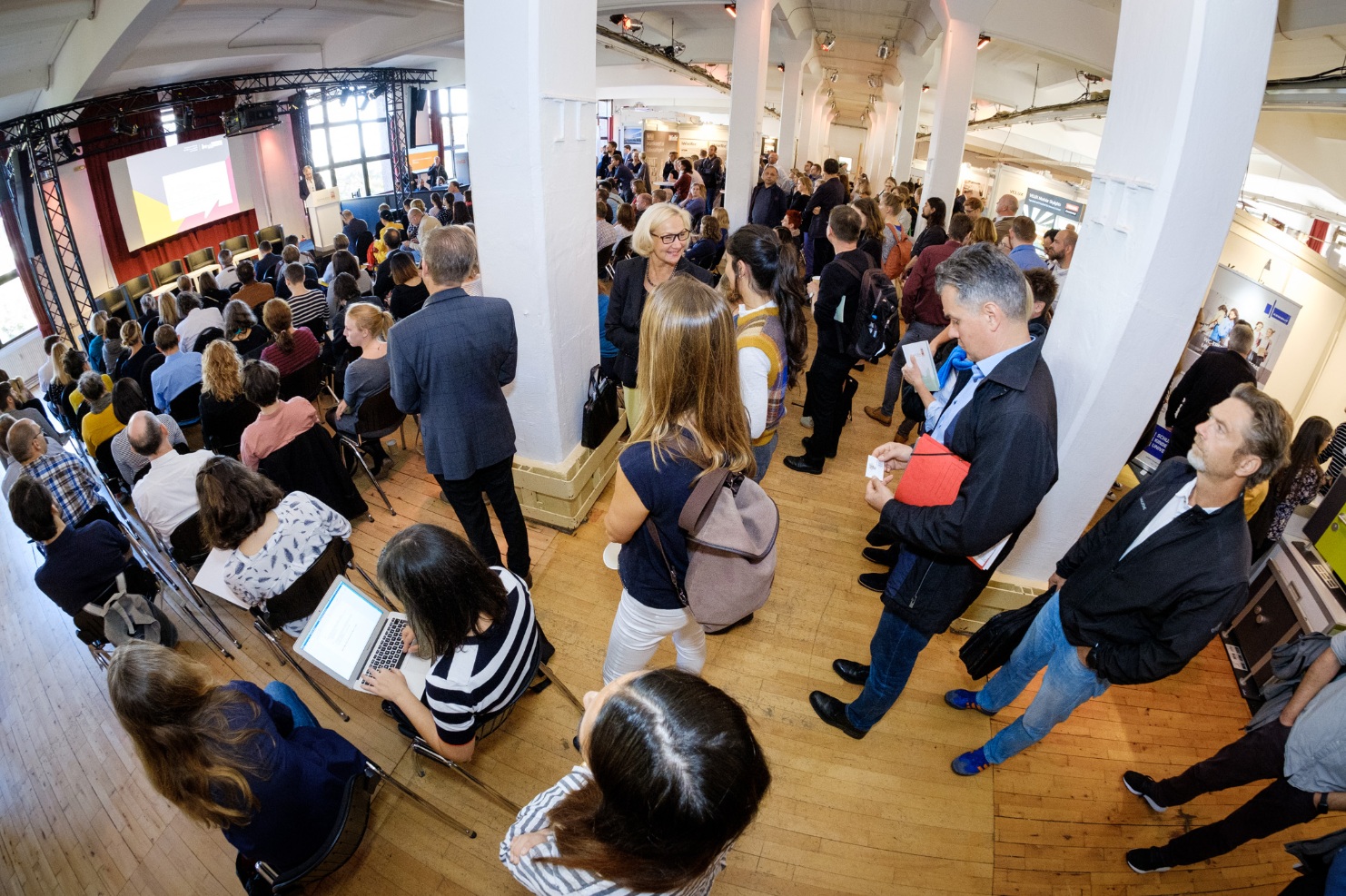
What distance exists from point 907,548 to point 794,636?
0.99 metres

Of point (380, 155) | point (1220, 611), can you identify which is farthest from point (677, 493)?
point (380, 155)

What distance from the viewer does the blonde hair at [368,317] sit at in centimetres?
351

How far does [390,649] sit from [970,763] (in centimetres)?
213

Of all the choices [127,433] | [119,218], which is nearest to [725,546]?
[127,433]

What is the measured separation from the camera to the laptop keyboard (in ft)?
6.53

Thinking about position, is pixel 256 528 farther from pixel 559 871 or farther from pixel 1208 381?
pixel 1208 381

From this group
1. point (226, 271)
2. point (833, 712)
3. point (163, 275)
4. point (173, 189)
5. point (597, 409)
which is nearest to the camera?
point (833, 712)

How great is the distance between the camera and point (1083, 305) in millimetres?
2377

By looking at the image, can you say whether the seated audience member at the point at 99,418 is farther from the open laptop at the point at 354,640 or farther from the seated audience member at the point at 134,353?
the open laptop at the point at 354,640

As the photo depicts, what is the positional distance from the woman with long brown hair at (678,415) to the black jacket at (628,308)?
1.50 meters

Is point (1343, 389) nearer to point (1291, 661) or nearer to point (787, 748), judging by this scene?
point (1291, 661)

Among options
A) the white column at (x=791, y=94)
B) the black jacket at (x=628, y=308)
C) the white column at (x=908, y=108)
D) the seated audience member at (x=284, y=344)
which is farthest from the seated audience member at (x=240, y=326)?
the white column at (x=908, y=108)

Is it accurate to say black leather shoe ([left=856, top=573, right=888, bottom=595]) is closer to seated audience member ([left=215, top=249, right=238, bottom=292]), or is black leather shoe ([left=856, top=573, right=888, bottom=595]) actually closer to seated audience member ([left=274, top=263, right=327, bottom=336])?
seated audience member ([left=274, top=263, right=327, bottom=336])

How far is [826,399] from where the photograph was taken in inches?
151
